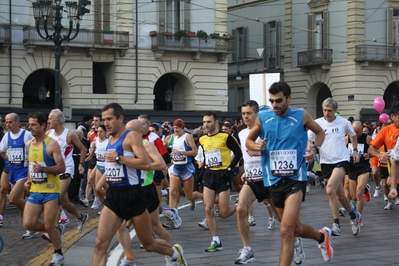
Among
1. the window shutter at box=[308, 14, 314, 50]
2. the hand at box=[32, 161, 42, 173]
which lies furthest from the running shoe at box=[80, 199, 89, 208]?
the window shutter at box=[308, 14, 314, 50]

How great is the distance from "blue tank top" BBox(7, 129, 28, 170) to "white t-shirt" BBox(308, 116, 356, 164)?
4.57 meters

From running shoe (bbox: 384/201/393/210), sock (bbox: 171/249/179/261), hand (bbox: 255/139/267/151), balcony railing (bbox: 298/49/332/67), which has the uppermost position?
balcony railing (bbox: 298/49/332/67)

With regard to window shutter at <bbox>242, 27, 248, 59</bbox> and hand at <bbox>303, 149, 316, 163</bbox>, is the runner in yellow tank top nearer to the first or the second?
hand at <bbox>303, 149, 316, 163</bbox>

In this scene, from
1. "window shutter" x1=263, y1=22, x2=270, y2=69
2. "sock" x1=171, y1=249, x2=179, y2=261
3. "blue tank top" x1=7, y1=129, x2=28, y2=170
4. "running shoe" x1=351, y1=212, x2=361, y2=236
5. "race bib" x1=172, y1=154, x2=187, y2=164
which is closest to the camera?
"sock" x1=171, y1=249, x2=179, y2=261

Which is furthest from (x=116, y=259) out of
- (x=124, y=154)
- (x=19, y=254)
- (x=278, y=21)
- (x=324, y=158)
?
(x=278, y=21)

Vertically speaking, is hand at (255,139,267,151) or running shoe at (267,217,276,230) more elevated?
hand at (255,139,267,151)

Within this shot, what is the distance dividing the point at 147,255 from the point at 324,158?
3.57 metres

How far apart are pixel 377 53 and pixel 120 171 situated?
38.6 meters

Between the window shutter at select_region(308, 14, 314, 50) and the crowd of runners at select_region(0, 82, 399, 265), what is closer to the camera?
the crowd of runners at select_region(0, 82, 399, 265)

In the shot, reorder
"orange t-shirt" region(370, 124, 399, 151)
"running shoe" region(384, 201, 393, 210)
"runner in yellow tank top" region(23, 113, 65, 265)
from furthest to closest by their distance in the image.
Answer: "running shoe" region(384, 201, 393, 210) < "orange t-shirt" region(370, 124, 399, 151) < "runner in yellow tank top" region(23, 113, 65, 265)

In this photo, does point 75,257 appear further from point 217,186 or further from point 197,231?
point 197,231

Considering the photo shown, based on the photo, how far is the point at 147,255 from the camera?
10633 mm

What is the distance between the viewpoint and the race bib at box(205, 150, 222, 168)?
41.2ft

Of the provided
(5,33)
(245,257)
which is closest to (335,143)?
(245,257)
